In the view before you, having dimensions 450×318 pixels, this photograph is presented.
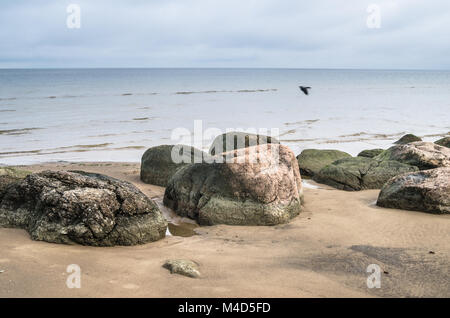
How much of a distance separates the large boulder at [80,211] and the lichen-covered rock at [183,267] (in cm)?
119

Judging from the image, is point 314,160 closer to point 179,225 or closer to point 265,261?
point 179,225

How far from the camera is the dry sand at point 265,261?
4234 millimetres

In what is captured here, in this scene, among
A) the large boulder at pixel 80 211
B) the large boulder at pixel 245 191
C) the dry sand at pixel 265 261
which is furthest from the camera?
the large boulder at pixel 245 191

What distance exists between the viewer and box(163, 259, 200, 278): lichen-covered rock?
4661 millimetres

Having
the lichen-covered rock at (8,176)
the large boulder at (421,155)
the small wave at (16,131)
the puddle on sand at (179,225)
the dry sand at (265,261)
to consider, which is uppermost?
the lichen-covered rock at (8,176)

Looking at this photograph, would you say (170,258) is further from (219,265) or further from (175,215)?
(175,215)

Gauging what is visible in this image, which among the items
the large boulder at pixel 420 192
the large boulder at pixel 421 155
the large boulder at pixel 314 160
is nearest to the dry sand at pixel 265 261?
the large boulder at pixel 420 192

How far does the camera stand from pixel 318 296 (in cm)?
414

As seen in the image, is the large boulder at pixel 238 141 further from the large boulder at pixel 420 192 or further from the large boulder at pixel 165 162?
the large boulder at pixel 420 192

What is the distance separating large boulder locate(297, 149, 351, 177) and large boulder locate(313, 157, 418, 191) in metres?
0.96

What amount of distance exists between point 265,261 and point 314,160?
778 cm

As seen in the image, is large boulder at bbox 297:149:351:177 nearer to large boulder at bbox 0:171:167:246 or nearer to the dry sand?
the dry sand


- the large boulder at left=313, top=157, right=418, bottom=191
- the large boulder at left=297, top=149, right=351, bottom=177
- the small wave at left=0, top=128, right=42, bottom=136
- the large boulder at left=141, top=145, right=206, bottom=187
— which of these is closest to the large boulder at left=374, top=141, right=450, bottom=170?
the large boulder at left=313, top=157, right=418, bottom=191
